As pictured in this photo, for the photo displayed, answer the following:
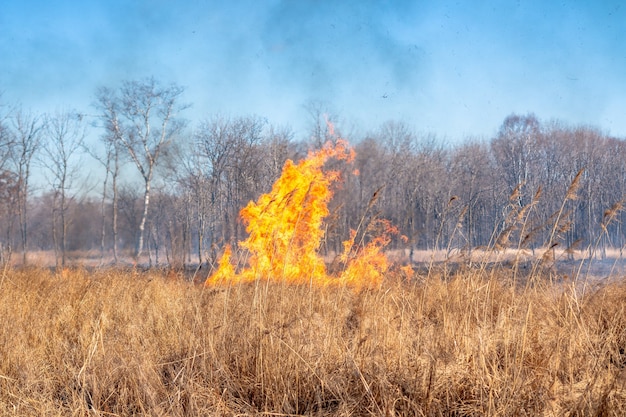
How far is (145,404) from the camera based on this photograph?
2.76 m

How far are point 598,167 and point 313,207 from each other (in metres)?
17.1

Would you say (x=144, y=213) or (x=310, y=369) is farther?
(x=144, y=213)

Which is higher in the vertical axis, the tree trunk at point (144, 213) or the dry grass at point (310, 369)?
the tree trunk at point (144, 213)

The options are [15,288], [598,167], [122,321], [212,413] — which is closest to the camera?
[212,413]

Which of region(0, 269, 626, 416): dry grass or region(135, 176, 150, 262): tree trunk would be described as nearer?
region(0, 269, 626, 416): dry grass

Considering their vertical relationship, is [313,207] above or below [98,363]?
above

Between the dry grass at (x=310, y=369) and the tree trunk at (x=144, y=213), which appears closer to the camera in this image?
the dry grass at (x=310, y=369)

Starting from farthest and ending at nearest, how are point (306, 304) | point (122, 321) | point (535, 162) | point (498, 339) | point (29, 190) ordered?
point (29, 190), point (535, 162), point (122, 321), point (306, 304), point (498, 339)

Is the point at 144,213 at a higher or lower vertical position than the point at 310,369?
higher

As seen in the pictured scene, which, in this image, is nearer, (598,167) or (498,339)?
(498,339)

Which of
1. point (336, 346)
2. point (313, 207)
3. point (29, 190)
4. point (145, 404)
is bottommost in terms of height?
point (145, 404)

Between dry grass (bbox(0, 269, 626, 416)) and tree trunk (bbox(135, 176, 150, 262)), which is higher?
tree trunk (bbox(135, 176, 150, 262))

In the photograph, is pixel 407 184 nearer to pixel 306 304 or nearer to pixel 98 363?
pixel 306 304

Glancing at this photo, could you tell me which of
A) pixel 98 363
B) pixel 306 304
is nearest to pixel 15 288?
pixel 98 363
